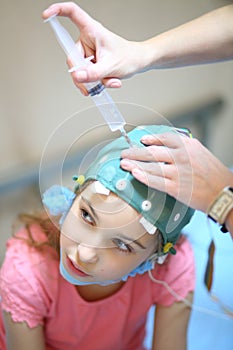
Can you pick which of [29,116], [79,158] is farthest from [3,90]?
[79,158]

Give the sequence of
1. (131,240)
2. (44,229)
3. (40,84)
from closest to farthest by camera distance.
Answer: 1. (131,240)
2. (44,229)
3. (40,84)

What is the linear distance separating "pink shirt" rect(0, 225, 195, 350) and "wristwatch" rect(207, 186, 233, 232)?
380 mm

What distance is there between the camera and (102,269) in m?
0.87

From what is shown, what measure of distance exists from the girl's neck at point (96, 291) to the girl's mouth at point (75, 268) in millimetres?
221

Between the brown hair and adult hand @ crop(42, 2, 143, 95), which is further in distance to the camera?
the brown hair

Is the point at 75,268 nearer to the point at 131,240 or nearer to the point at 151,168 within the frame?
the point at 131,240

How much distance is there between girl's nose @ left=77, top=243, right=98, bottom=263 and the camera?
A: 0.82 metres

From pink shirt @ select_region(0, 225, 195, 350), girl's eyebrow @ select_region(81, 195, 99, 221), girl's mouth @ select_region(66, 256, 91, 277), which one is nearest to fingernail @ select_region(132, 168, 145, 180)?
girl's eyebrow @ select_region(81, 195, 99, 221)

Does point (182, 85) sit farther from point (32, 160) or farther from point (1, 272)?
point (1, 272)

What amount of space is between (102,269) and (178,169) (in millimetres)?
242

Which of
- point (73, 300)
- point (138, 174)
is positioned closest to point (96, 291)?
point (73, 300)

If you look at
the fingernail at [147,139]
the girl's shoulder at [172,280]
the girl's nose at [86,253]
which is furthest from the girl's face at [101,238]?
the girl's shoulder at [172,280]

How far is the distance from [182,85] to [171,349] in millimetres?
1007

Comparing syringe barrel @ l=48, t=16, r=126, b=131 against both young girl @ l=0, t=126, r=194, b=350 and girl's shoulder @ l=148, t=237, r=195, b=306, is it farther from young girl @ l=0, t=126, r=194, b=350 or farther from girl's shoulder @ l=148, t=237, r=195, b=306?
girl's shoulder @ l=148, t=237, r=195, b=306
